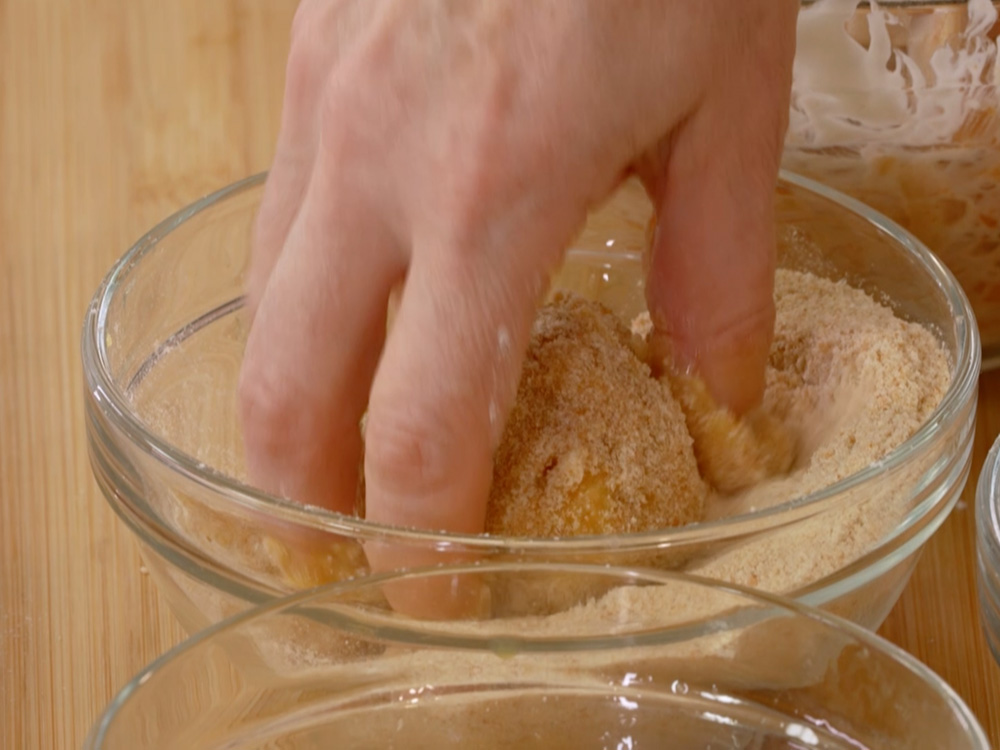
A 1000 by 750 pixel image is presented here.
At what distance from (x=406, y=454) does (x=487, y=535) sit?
42mm

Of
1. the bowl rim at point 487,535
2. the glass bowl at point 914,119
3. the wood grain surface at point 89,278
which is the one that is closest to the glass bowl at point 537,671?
the bowl rim at point 487,535

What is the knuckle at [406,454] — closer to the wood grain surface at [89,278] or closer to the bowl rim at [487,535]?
the bowl rim at [487,535]

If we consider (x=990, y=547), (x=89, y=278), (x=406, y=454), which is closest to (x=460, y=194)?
(x=406, y=454)

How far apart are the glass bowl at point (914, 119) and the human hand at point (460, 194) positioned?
0.13m

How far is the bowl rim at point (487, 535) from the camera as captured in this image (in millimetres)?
382

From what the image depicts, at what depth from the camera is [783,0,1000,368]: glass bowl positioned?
0.61 m

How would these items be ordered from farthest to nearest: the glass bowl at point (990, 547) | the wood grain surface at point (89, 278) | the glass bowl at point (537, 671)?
the wood grain surface at point (89, 278) → the glass bowl at point (990, 547) → the glass bowl at point (537, 671)

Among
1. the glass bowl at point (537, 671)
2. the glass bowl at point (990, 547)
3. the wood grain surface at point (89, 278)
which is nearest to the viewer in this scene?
the glass bowl at point (537, 671)

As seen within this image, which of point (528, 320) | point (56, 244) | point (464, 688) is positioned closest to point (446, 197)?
point (528, 320)

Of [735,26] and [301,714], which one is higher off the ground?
[735,26]

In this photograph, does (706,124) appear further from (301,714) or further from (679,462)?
(301,714)

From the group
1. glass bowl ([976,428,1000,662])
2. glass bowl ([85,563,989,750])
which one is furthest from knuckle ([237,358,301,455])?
glass bowl ([976,428,1000,662])

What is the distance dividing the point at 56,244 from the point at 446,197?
1.47 ft

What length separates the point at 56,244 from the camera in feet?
2.61
